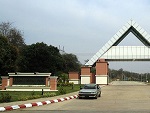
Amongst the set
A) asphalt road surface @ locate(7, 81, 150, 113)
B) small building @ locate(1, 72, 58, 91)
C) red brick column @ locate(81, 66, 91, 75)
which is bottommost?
asphalt road surface @ locate(7, 81, 150, 113)

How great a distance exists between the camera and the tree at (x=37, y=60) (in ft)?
219

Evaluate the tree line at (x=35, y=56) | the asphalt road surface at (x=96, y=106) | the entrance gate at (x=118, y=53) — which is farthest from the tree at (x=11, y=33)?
the asphalt road surface at (x=96, y=106)

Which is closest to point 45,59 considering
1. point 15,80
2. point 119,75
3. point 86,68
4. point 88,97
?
point 86,68

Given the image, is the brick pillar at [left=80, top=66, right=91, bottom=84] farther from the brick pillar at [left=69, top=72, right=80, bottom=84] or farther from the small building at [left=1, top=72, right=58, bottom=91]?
the small building at [left=1, top=72, right=58, bottom=91]

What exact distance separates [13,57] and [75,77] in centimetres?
2239

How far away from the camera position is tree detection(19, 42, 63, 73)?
219ft

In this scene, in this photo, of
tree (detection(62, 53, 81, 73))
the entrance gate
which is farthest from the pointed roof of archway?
tree (detection(62, 53, 81, 73))

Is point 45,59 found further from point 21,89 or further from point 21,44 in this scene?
point 21,89

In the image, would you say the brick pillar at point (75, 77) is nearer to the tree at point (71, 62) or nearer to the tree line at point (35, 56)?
the tree line at point (35, 56)

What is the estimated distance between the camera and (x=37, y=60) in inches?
2650

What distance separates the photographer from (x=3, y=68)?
5241cm

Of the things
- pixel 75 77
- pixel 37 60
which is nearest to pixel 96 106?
pixel 37 60

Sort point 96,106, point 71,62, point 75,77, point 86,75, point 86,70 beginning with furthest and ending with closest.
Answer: point 71,62 → point 75,77 → point 86,70 → point 86,75 → point 96,106

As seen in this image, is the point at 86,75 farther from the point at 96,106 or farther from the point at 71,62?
the point at 96,106
